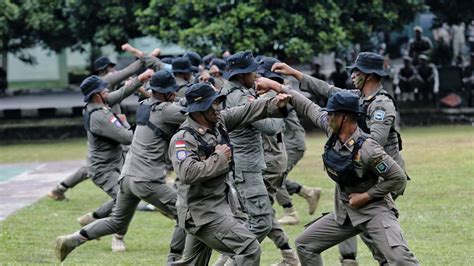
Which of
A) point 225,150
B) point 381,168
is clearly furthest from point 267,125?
point 381,168

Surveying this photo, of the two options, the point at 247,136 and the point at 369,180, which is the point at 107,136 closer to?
the point at 247,136

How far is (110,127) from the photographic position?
1350 cm

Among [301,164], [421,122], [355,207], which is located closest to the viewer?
[355,207]

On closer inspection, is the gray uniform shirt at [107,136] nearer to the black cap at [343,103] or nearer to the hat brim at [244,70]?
the hat brim at [244,70]

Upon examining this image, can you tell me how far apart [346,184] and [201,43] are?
18.6 meters

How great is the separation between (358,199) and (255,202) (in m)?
2.04

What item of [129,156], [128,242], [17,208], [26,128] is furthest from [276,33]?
[129,156]

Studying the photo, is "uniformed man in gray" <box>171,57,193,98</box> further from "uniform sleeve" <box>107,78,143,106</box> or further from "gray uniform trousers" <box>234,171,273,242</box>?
"gray uniform trousers" <box>234,171,273,242</box>

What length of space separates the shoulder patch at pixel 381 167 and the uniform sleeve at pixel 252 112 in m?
1.01

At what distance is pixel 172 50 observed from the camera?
132ft

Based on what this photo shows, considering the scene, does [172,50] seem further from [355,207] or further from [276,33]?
[355,207]

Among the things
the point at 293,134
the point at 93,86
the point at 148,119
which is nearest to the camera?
the point at 148,119

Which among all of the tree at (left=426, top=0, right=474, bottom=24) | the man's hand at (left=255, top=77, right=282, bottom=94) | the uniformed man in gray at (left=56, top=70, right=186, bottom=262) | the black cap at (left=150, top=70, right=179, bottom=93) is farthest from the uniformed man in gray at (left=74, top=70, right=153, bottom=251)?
the tree at (left=426, top=0, right=474, bottom=24)

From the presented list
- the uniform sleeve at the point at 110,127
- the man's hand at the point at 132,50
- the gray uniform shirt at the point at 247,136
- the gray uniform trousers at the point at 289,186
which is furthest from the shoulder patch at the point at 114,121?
the gray uniform trousers at the point at 289,186
